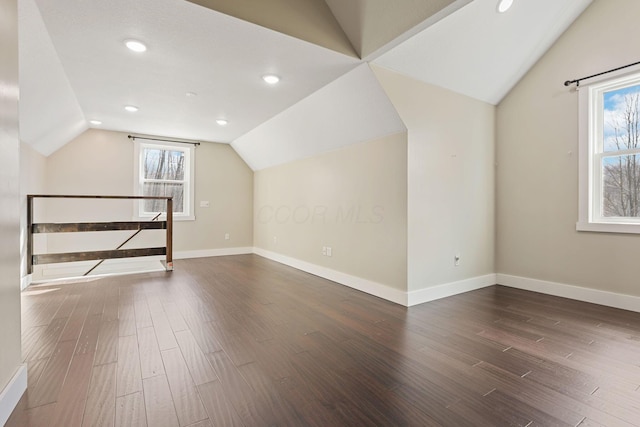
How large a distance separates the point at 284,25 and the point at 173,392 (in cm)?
253

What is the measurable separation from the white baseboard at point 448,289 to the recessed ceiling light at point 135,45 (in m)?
3.27

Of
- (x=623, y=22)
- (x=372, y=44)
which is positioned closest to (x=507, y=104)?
(x=623, y=22)

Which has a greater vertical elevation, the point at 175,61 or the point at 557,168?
the point at 175,61

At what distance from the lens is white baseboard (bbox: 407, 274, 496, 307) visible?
3100 millimetres

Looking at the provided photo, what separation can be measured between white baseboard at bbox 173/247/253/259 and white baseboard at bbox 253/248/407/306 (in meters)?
1.27

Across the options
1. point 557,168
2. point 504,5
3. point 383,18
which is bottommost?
point 557,168

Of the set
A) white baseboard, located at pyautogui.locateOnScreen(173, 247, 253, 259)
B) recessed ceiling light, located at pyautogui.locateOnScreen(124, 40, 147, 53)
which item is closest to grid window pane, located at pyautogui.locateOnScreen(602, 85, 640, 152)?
recessed ceiling light, located at pyautogui.locateOnScreen(124, 40, 147, 53)

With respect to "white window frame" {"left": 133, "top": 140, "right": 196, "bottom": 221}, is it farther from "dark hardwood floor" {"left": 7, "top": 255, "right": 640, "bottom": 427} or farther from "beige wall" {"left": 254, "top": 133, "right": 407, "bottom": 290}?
"dark hardwood floor" {"left": 7, "top": 255, "right": 640, "bottom": 427}

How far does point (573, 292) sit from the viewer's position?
3.29m

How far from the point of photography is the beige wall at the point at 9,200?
1.42 metres

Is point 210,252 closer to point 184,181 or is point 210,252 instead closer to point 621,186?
point 184,181

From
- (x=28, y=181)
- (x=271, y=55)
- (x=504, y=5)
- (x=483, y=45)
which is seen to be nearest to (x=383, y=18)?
(x=271, y=55)

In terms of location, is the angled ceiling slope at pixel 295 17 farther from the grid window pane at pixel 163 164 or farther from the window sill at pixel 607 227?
the grid window pane at pixel 163 164

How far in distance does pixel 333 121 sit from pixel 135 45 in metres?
2.09
